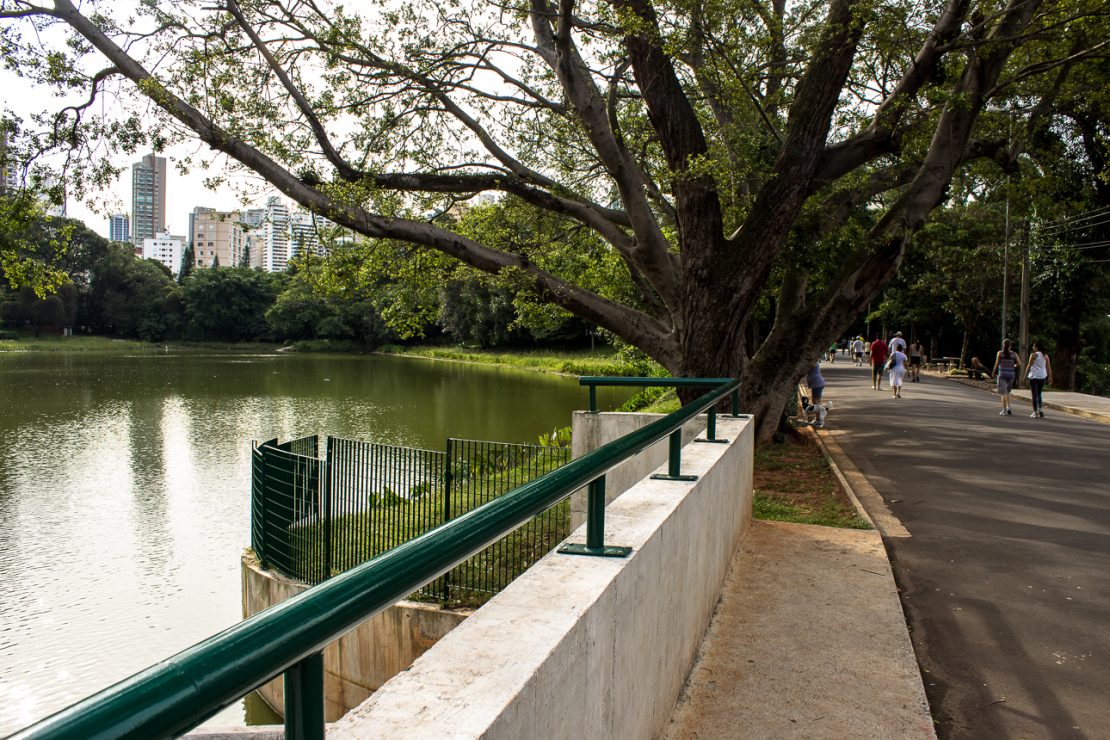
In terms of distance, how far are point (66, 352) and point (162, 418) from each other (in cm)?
6403

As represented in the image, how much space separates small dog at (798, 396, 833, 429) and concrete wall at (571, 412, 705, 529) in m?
8.29

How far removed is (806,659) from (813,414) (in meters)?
13.8

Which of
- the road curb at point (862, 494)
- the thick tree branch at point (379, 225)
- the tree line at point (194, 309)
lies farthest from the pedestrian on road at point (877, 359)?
the tree line at point (194, 309)

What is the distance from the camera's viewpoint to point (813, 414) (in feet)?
58.3

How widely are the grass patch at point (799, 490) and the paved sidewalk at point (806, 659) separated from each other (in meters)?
1.55

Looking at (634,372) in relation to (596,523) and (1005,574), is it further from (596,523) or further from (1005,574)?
(596,523)

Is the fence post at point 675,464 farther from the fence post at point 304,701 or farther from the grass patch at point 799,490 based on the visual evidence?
the grass patch at point 799,490

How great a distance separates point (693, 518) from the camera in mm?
4344

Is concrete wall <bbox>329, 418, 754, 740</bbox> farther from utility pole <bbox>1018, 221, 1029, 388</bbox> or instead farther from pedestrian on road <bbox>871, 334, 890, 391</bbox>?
utility pole <bbox>1018, 221, 1029, 388</bbox>

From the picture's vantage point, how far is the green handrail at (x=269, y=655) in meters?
0.95

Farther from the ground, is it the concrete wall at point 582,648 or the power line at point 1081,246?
the power line at point 1081,246

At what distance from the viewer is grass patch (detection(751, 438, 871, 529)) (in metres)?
8.30

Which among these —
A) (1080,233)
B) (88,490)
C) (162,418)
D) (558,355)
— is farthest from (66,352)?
(1080,233)

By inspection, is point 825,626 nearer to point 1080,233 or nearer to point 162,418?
point 162,418
